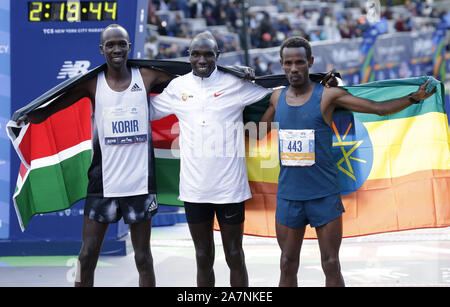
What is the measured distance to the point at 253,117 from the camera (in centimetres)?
522

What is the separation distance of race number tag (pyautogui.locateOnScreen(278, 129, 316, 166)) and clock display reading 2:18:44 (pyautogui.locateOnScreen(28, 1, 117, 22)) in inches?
138

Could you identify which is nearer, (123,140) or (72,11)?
(123,140)

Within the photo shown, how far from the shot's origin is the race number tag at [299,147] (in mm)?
4660

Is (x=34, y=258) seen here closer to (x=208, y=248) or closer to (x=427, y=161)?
(x=208, y=248)

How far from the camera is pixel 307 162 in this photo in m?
4.67

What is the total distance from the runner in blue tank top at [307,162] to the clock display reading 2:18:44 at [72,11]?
3372 millimetres

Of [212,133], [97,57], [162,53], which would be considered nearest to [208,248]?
[212,133]

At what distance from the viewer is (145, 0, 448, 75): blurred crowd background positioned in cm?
1855

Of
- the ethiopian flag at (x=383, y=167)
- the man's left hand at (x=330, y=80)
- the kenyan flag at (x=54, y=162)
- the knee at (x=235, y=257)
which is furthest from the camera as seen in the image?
the kenyan flag at (x=54, y=162)

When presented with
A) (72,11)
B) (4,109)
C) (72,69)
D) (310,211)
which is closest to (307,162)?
(310,211)

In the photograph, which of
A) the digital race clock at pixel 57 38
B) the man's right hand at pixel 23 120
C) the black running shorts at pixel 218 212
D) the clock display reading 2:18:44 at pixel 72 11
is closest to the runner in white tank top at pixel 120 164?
the black running shorts at pixel 218 212

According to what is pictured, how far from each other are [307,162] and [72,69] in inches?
152

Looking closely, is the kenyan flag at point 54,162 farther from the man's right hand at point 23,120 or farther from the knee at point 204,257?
the knee at point 204,257

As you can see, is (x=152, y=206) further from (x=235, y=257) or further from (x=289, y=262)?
(x=289, y=262)
